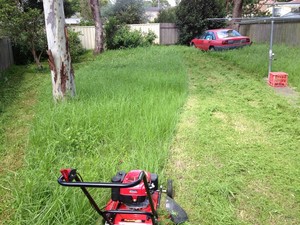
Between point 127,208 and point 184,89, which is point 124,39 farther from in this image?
point 127,208

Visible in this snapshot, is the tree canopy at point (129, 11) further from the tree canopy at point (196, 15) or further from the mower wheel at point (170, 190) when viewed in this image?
the mower wheel at point (170, 190)

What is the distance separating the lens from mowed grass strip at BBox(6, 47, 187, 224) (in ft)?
7.70

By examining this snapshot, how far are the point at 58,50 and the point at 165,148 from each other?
293 centimetres

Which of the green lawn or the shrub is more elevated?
the shrub

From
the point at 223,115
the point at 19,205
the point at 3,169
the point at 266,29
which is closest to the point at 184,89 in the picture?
the point at 223,115

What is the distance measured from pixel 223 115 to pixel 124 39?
12.4 meters

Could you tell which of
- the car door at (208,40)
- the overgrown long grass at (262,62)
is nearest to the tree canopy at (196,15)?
the car door at (208,40)

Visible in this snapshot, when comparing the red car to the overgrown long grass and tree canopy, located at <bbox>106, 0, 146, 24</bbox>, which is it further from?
tree canopy, located at <bbox>106, 0, 146, 24</bbox>

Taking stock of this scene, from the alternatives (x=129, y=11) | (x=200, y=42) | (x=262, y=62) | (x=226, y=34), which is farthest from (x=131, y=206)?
(x=129, y=11)

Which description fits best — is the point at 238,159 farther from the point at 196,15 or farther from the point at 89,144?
the point at 196,15

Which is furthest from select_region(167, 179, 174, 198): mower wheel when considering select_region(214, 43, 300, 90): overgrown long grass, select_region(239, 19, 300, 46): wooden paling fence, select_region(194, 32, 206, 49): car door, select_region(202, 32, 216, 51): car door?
select_region(239, 19, 300, 46): wooden paling fence

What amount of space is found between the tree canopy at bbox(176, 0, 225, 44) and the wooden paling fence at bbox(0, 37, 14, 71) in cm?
999

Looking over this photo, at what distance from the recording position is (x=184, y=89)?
237 inches

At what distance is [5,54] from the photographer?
36.0 ft
